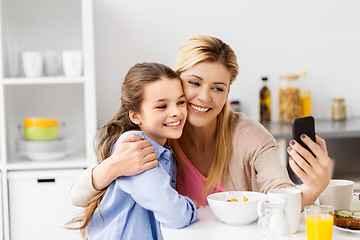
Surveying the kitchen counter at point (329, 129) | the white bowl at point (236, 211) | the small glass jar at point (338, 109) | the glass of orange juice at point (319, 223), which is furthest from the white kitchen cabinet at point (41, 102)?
the glass of orange juice at point (319, 223)

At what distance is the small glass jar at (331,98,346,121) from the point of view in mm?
3600

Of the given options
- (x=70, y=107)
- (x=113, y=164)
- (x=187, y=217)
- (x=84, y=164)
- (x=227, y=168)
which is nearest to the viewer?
(x=187, y=217)

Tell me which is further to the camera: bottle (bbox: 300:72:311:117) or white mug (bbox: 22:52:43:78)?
bottle (bbox: 300:72:311:117)

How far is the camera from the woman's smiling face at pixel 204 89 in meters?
1.84

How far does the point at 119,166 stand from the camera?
1.59 m

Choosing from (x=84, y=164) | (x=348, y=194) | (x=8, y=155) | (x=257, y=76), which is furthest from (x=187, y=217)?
(x=257, y=76)

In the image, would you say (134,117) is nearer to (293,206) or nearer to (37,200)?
(293,206)

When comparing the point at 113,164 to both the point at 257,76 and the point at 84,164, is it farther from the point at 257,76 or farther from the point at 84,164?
the point at 257,76

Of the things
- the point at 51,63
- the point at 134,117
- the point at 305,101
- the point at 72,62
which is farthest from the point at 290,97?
the point at 134,117

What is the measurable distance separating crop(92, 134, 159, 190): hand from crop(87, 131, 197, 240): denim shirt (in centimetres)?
2

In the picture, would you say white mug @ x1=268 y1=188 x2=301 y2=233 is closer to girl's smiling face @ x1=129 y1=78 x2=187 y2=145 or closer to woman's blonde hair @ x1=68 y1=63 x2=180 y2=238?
girl's smiling face @ x1=129 y1=78 x2=187 y2=145

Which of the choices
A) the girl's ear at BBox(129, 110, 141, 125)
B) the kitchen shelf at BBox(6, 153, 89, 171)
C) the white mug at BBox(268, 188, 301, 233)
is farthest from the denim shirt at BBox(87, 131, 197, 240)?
the kitchen shelf at BBox(6, 153, 89, 171)

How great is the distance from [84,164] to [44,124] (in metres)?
0.32

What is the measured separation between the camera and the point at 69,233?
3084 mm
